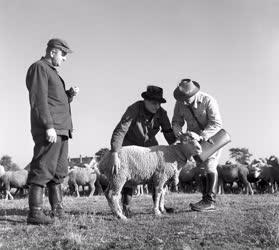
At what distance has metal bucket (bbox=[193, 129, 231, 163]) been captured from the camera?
674 centimetres

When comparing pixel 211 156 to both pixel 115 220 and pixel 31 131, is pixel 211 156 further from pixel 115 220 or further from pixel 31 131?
pixel 31 131

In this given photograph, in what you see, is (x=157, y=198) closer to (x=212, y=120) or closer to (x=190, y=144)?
(x=190, y=144)

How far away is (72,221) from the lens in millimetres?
5895

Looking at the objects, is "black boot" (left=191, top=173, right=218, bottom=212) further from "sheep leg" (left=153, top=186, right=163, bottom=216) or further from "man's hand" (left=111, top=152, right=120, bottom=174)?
"man's hand" (left=111, top=152, right=120, bottom=174)

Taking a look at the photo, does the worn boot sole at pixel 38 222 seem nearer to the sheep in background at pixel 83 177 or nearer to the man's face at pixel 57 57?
the man's face at pixel 57 57

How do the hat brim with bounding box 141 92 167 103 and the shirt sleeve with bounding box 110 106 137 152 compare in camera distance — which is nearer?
the shirt sleeve with bounding box 110 106 137 152

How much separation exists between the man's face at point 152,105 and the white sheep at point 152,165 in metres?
0.69

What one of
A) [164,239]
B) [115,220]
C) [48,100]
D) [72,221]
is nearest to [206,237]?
[164,239]

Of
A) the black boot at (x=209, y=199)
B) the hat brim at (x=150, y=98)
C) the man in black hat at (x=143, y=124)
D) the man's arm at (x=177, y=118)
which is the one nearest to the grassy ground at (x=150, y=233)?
the black boot at (x=209, y=199)

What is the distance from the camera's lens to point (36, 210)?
226 inches

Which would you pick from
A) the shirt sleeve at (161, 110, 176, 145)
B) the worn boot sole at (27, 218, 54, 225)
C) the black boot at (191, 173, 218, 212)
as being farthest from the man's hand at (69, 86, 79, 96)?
the black boot at (191, 173, 218, 212)

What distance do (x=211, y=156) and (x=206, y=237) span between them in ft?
8.47

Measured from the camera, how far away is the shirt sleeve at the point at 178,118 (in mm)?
7426

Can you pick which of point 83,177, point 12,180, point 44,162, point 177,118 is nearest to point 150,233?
point 44,162
